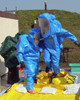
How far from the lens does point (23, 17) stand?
2003 centimetres

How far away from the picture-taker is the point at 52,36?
443cm

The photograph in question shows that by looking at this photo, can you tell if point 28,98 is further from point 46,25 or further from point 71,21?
point 71,21

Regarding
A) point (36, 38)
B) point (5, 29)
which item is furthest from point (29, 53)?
point (5, 29)

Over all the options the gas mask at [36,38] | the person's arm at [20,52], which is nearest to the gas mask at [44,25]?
the gas mask at [36,38]

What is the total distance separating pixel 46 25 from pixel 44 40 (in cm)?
43

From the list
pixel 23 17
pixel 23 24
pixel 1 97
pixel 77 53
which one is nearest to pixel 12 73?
pixel 1 97

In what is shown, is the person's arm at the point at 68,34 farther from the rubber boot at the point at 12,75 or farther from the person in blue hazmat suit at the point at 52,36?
the rubber boot at the point at 12,75

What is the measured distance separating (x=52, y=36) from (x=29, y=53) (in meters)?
0.68

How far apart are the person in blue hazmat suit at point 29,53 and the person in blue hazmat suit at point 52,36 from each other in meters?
0.24

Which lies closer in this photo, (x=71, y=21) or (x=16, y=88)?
(x=16, y=88)

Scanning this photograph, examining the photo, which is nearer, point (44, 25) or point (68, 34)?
point (44, 25)

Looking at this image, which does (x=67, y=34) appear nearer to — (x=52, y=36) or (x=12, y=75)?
(x=52, y=36)

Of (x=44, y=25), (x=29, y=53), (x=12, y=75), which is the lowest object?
(x=12, y=75)

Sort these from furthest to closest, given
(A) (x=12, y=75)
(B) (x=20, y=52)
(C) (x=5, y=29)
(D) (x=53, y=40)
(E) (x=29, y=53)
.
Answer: (C) (x=5, y=29) → (A) (x=12, y=75) → (D) (x=53, y=40) → (E) (x=29, y=53) → (B) (x=20, y=52)
